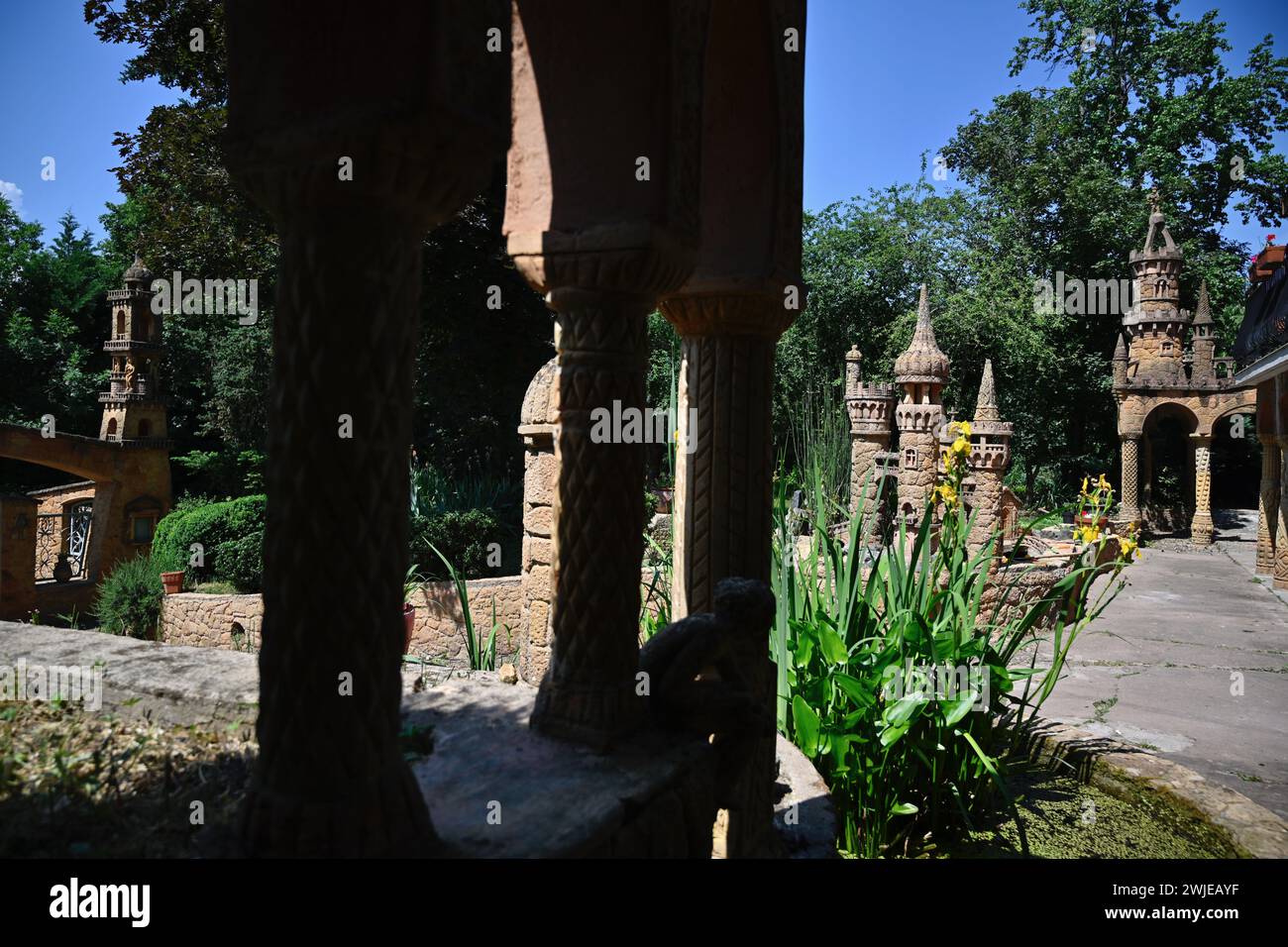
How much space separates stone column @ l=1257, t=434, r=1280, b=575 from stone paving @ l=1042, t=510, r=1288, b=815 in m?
1.29

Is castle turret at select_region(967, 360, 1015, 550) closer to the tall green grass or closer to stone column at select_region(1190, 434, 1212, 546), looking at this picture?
the tall green grass

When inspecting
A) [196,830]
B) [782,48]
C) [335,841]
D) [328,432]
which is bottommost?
[196,830]

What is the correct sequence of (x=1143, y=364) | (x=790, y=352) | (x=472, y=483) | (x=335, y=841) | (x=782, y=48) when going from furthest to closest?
(x=790, y=352) → (x=1143, y=364) → (x=472, y=483) → (x=782, y=48) → (x=335, y=841)

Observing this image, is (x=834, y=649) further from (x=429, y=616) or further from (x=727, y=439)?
(x=429, y=616)

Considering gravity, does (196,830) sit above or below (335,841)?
below

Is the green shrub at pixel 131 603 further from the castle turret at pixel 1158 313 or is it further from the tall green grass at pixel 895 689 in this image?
the castle turret at pixel 1158 313

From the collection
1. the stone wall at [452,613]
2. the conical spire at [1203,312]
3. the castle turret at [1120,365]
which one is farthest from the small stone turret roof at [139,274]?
the conical spire at [1203,312]

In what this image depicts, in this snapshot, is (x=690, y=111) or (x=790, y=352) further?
(x=790, y=352)


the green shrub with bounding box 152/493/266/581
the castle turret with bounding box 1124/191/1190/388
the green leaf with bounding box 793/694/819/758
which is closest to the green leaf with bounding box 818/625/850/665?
the green leaf with bounding box 793/694/819/758

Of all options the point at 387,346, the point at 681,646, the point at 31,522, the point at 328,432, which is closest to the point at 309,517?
the point at 328,432

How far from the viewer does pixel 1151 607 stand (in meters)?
10.7

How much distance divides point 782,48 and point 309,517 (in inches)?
106
